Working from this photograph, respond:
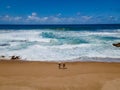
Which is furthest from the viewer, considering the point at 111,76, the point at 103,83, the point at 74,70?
the point at 74,70

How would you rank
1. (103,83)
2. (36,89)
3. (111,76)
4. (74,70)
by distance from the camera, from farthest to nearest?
1. (74,70)
2. (111,76)
3. (103,83)
4. (36,89)

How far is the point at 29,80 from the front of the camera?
27.7 ft

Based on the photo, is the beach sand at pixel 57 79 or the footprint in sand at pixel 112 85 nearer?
the footprint in sand at pixel 112 85

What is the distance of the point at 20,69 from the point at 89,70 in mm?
3088

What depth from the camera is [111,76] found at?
30.4 ft

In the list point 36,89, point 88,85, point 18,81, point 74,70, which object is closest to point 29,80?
point 18,81

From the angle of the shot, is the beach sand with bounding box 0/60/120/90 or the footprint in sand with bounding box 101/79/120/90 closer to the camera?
the footprint in sand with bounding box 101/79/120/90

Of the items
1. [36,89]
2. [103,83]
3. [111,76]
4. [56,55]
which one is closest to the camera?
[36,89]

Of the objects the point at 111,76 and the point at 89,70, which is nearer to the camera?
the point at 111,76

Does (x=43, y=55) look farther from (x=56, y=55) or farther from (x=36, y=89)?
(x=36, y=89)

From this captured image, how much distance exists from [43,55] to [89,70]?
525cm

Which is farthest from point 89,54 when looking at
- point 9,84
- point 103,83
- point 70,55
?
point 9,84

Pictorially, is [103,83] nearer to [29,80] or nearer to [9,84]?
[29,80]

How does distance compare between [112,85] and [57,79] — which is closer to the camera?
[112,85]
